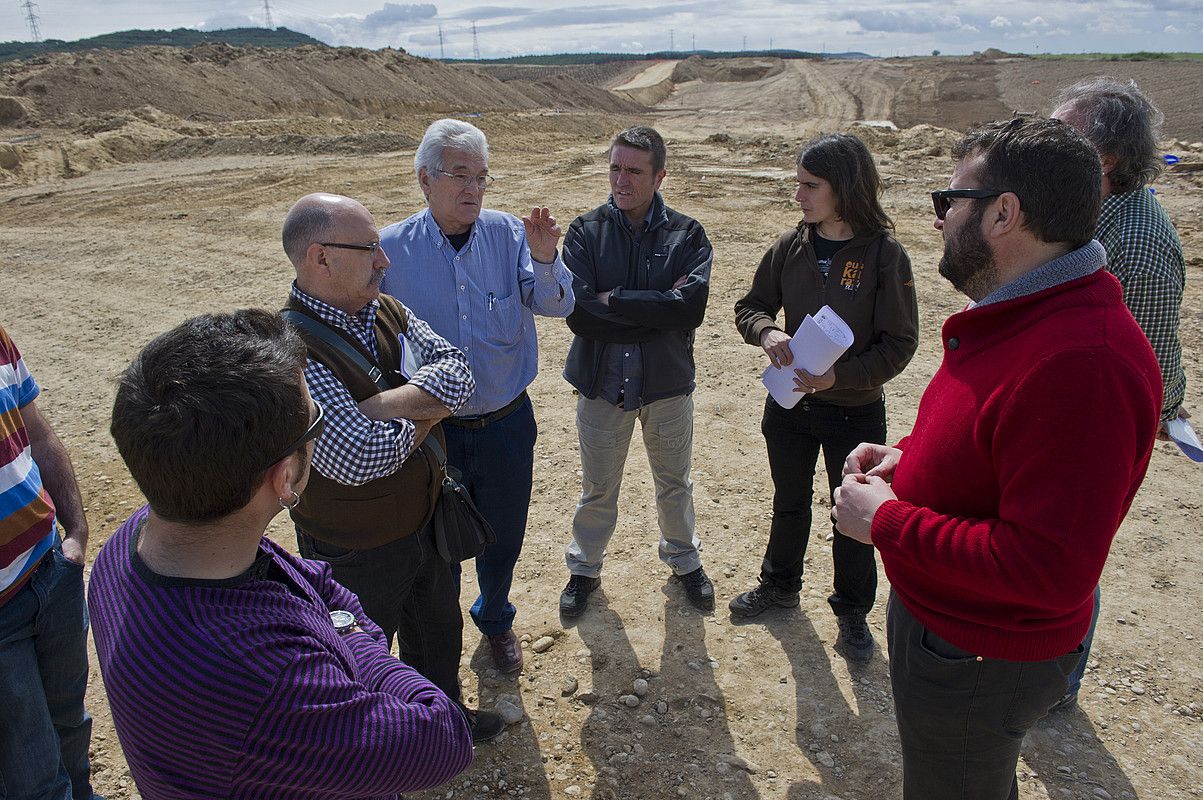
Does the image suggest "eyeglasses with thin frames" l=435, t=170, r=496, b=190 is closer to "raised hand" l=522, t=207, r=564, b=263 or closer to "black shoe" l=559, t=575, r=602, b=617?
"raised hand" l=522, t=207, r=564, b=263

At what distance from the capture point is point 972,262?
192 centimetres

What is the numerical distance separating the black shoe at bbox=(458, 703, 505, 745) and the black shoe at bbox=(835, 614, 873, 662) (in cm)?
159

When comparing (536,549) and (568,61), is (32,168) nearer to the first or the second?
(536,549)

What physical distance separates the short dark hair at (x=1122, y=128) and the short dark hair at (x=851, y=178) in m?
0.75

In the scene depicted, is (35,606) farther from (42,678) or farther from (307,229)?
(307,229)

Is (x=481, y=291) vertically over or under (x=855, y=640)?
over

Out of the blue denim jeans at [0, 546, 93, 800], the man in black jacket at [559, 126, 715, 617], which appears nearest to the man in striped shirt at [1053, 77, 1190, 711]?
the man in black jacket at [559, 126, 715, 617]

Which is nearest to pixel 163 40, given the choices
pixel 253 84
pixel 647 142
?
pixel 253 84

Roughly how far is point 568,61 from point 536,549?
3401 inches

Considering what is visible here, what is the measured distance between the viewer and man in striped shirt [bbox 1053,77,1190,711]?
2723 mm

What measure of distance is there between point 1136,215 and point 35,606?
3.83 m

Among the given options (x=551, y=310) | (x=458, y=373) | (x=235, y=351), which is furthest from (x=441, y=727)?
(x=551, y=310)

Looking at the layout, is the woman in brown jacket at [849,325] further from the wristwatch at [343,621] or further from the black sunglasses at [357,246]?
the wristwatch at [343,621]

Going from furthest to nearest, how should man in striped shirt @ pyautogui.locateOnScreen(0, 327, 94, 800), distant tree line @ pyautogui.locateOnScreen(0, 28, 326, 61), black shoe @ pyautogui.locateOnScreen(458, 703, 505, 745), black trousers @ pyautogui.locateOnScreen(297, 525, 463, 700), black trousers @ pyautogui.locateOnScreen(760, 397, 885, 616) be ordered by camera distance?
1. distant tree line @ pyautogui.locateOnScreen(0, 28, 326, 61)
2. black trousers @ pyautogui.locateOnScreen(760, 397, 885, 616)
3. black shoe @ pyautogui.locateOnScreen(458, 703, 505, 745)
4. black trousers @ pyautogui.locateOnScreen(297, 525, 463, 700)
5. man in striped shirt @ pyautogui.locateOnScreen(0, 327, 94, 800)
